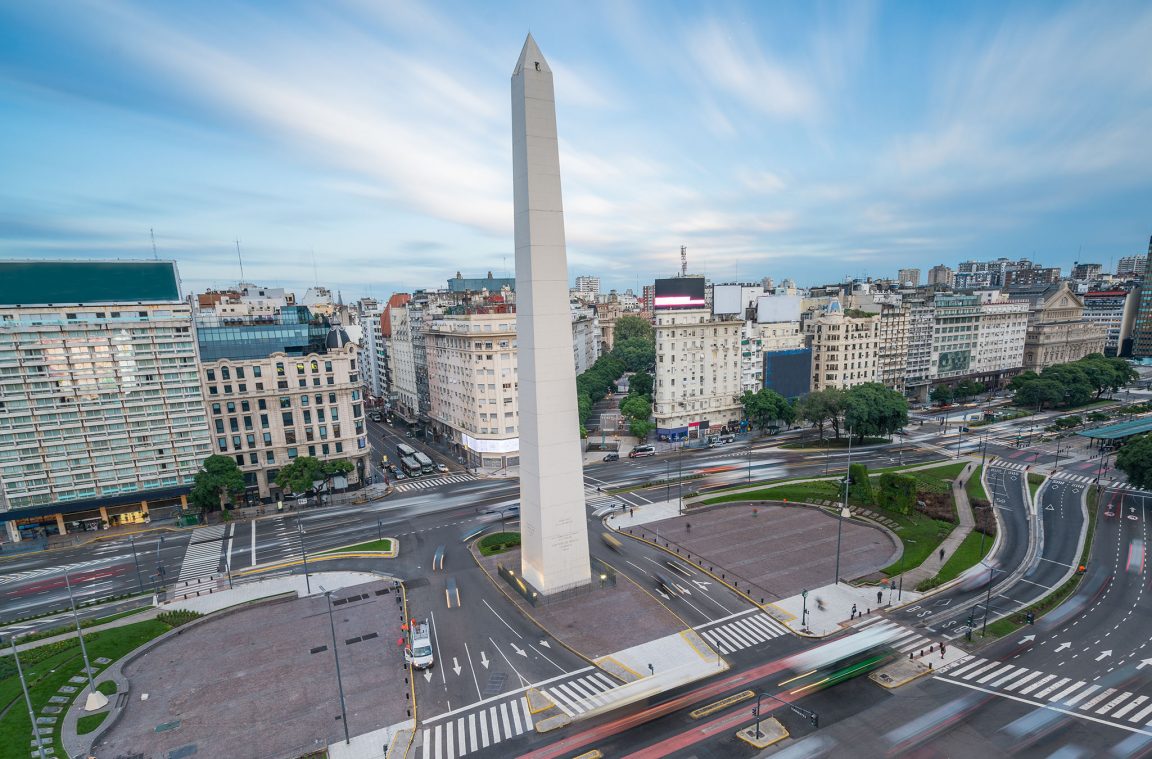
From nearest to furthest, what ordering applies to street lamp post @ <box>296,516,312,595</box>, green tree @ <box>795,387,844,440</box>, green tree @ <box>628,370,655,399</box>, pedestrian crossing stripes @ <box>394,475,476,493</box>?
street lamp post @ <box>296,516,312,595</box>
pedestrian crossing stripes @ <box>394,475,476,493</box>
green tree @ <box>795,387,844,440</box>
green tree @ <box>628,370,655,399</box>

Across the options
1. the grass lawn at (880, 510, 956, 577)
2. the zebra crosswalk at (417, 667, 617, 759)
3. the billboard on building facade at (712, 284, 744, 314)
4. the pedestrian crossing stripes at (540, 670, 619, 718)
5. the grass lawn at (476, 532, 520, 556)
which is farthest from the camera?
the billboard on building facade at (712, 284, 744, 314)

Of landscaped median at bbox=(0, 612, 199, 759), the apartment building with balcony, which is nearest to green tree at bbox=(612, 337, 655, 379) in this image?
the apartment building with balcony

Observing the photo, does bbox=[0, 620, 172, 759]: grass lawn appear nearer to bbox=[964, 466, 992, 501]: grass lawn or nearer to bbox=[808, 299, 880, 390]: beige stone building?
bbox=[964, 466, 992, 501]: grass lawn

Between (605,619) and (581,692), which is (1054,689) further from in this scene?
(581,692)

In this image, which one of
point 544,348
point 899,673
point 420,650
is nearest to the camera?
point 899,673

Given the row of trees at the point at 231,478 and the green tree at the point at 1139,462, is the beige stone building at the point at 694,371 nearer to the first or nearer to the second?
the green tree at the point at 1139,462

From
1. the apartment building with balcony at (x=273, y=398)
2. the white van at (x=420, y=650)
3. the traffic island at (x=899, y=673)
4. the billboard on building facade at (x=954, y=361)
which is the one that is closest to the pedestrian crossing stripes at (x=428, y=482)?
the apartment building with balcony at (x=273, y=398)

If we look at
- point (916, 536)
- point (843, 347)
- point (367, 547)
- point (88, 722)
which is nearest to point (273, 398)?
point (367, 547)
